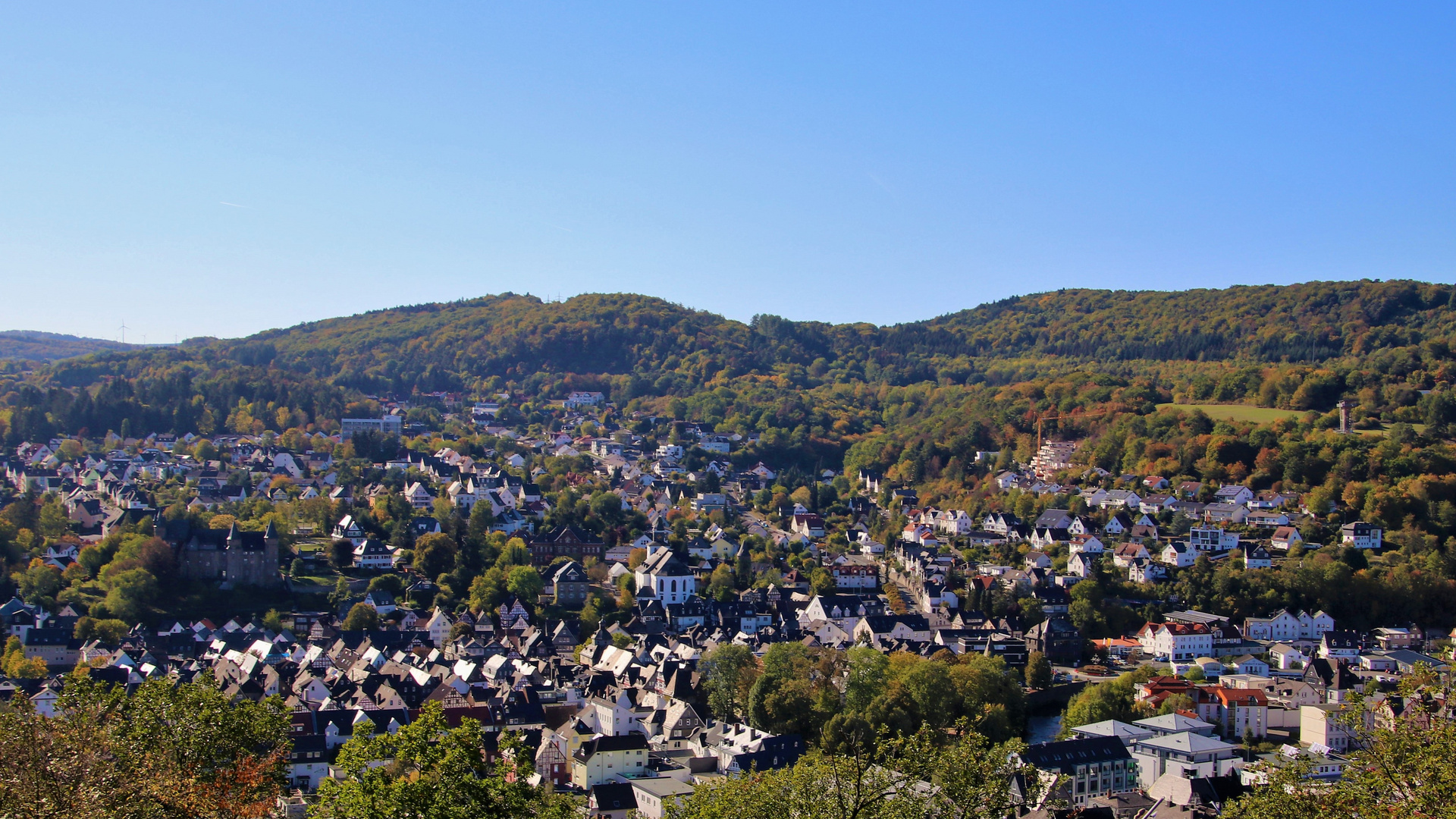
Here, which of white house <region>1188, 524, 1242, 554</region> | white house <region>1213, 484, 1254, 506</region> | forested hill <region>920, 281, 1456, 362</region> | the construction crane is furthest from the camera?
forested hill <region>920, 281, 1456, 362</region>

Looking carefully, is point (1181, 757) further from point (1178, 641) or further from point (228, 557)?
point (228, 557)

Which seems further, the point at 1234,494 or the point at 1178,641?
the point at 1234,494

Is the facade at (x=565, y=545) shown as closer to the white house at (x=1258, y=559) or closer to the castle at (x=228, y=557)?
the castle at (x=228, y=557)

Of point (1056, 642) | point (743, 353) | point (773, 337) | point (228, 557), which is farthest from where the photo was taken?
point (773, 337)

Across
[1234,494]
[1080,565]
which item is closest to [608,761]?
[1080,565]

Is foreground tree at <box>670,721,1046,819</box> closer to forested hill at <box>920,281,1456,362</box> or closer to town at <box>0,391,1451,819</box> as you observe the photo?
town at <box>0,391,1451,819</box>

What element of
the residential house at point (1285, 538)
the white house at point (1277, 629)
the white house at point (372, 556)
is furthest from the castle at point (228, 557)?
the residential house at point (1285, 538)

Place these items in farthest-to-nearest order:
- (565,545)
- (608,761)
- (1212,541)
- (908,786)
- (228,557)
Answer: (565,545) → (1212,541) → (228,557) → (608,761) → (908,786)

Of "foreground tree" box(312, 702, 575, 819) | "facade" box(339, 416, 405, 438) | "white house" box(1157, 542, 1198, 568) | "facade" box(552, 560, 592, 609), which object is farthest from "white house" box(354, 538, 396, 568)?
"foreground tree" box(312, 702, 575, 819)
